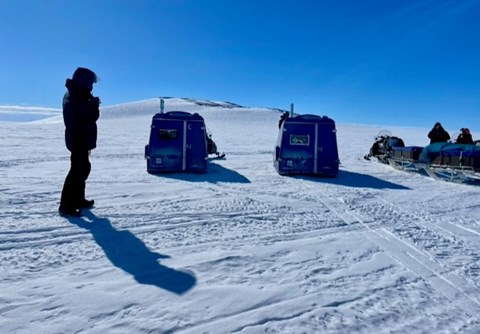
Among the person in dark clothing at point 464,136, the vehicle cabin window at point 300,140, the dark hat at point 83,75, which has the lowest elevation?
the vehicle cabin window at point 300,140

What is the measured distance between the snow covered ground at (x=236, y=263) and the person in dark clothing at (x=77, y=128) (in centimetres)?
33

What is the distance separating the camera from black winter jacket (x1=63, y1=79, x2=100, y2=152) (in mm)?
4359

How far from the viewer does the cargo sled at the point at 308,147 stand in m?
8.80

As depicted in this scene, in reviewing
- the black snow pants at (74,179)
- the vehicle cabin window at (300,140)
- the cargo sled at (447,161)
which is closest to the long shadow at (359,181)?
the vehicle cabin window at (300,140)

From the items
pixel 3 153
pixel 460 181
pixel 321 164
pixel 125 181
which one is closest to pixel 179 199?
pixel 125 181

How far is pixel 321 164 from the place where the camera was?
881 centimetres

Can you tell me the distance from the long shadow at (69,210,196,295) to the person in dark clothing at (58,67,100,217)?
38 centimetres

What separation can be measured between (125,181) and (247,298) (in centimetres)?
526

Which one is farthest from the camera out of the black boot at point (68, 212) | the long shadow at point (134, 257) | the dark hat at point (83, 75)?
the black boot at point (68, 212)

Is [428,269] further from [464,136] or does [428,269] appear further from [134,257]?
[464,136]

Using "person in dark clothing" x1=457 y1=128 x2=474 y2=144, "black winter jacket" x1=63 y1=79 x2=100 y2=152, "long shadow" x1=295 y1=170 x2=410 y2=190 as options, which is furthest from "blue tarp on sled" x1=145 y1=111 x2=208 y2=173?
"person in dark clothing" x1=457 y1=128 x2=474 y2=144

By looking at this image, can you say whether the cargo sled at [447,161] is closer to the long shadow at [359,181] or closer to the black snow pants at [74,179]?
the long shadow at [359,181]

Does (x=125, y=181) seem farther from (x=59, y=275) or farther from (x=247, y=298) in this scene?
(x=247, y=298)

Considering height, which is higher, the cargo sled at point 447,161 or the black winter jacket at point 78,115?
the black winter jacket at point 78,115
